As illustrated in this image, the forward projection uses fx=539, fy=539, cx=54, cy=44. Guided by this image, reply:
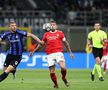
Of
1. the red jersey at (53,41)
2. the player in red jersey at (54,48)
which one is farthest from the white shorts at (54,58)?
the red jersey at (53,41)

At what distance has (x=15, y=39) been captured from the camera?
62.2ft

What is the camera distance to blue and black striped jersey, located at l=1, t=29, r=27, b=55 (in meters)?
18.8

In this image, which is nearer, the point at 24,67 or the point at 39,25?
the point at 24,67

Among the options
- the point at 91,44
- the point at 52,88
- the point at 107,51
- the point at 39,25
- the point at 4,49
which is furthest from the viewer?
the point at 39,25

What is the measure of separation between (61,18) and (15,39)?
24.1 metres

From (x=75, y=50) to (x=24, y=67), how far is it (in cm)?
541

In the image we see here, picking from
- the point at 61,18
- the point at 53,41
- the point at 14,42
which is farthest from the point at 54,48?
the point at 61,18

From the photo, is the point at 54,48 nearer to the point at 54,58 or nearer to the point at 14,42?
the point at 54,58

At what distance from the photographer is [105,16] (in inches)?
1687

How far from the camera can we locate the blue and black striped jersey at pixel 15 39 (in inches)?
739

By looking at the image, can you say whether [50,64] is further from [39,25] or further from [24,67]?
[39,25]

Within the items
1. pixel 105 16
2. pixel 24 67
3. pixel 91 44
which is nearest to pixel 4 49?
pixel 24 67

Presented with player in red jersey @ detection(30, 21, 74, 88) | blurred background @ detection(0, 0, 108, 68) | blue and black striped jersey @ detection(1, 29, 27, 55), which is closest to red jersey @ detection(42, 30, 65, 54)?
player in red jersey @ detection(30, 21, 74, 88)

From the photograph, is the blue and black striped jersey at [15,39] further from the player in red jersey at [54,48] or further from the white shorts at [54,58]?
the white shorts at [54,58]
